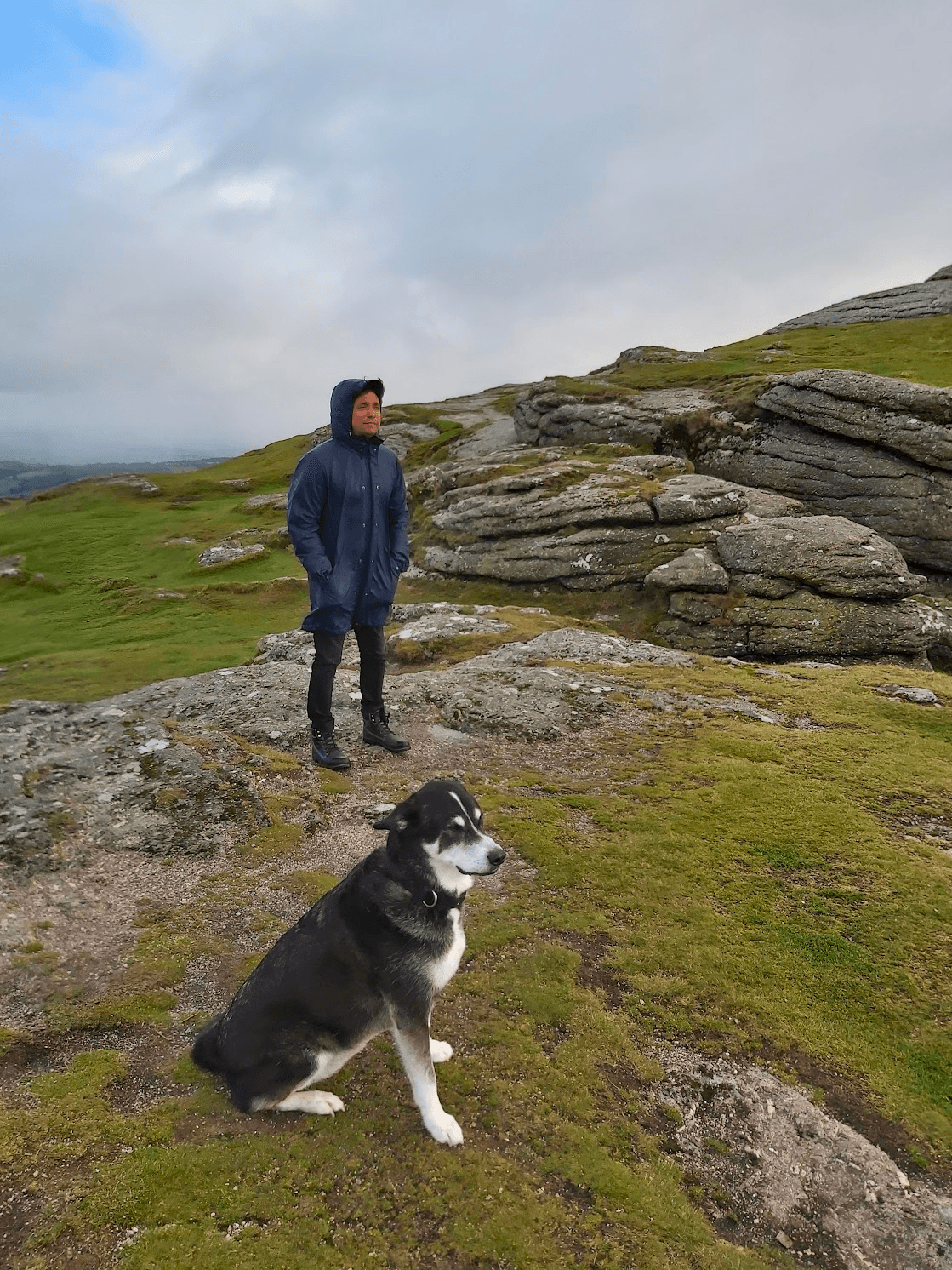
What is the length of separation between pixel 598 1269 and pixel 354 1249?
172cm

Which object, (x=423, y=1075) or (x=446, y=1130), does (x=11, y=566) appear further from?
(x=446, y=1130)

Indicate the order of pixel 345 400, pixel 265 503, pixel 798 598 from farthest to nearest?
pixel 265 503
pixel 798 598
pixel 345 400

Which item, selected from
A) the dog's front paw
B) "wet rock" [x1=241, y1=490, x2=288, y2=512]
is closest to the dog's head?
the dog's front paw

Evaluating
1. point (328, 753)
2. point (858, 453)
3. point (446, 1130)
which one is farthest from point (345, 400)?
point (858, 453)

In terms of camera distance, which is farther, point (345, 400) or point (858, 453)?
point (858, 453)

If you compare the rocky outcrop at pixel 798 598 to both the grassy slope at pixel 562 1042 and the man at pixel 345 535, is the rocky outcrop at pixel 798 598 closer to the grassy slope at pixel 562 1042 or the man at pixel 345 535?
the grassy slope at pixel 562 1042

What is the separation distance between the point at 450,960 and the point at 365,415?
29.7 feet

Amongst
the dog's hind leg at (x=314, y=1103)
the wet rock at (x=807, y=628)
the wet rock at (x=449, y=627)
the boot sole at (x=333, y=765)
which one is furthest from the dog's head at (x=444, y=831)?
the wet rock at (x=807, y=628)

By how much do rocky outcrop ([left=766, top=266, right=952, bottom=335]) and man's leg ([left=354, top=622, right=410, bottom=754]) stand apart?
437ft

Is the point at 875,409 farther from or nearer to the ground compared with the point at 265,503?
farther from the ground

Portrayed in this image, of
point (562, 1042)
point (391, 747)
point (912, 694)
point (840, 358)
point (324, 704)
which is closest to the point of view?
point (562, 1042)

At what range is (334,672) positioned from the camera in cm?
1228

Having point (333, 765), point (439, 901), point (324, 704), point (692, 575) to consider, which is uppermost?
point (439, 901)

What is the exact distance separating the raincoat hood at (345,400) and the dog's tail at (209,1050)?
8.97 metres
